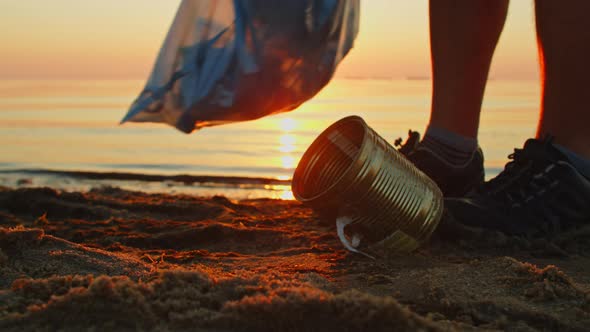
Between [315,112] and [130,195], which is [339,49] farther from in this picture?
[315,112]

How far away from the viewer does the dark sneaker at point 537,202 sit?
2.13m

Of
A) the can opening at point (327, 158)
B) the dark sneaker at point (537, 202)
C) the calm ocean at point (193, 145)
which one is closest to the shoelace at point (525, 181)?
the dark sneaker at point (537, 202)

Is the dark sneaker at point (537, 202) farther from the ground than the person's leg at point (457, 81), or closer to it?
closer to it

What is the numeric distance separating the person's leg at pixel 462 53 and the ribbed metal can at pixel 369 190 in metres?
0.47

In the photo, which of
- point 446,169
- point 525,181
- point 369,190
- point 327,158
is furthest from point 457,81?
point 369,190

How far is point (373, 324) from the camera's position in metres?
1.17

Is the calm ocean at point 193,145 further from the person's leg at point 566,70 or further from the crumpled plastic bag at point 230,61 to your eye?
the person's leg at point 566,70

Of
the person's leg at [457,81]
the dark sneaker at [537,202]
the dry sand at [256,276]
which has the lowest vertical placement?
the dry sand at [256,276]

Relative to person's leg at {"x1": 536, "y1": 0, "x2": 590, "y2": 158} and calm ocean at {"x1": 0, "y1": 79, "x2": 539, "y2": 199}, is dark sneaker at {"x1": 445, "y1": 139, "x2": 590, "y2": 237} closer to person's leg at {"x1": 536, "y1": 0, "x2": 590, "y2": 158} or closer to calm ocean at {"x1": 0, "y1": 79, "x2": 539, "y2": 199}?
person's leg at {"x1": 536, "y1": 0, "x2": 590, "y2": 158}

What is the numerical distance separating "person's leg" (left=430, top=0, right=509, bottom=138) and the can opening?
1.52 ft

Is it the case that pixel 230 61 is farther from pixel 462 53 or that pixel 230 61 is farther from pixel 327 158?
pixel 462 53

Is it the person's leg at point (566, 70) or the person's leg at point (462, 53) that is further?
the person's leg at point (462, 53)

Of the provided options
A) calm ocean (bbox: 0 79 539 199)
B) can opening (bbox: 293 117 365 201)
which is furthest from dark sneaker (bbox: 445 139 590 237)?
calm ocean (bbox: 0 79 539 199)

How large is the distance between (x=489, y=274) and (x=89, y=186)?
2709mm
